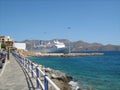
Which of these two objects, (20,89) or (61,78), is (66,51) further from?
(20,89)

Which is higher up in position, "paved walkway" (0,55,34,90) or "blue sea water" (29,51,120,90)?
"paved walkway" (0,55,34,90)

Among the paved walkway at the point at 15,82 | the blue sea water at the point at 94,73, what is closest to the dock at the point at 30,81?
the paved walkway at the point at 15,82

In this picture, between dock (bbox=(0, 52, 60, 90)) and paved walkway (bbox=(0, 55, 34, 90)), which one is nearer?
dock (bbox=(0, 52, 60, 90))

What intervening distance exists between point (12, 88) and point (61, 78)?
1110 centimetres

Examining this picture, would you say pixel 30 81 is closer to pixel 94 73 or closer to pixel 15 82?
pixel 15 82

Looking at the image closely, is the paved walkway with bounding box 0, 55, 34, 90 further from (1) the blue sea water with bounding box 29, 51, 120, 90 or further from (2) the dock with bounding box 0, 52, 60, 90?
(1) the blue sea water with bounding box 29, 51, 120, 90

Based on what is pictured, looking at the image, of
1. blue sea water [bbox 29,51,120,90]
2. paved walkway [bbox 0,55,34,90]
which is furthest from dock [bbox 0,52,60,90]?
blue sea water [bbox 29,51,120,90]

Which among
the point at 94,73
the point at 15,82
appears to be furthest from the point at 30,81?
the point at 94,73

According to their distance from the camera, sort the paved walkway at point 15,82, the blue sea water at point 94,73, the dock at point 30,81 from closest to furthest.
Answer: the dock at point 30,81 → the paved walkway at point 15,82 → the blue sea water at point 94,73

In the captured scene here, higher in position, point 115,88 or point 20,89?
point 20,89

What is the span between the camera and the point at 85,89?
21266 millimetres

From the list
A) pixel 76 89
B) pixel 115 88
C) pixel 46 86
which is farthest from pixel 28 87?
pixel 115 88

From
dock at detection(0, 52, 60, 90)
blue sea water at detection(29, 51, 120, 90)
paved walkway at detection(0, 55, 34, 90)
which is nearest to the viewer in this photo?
dock at detection(0, 52, 60, 90)

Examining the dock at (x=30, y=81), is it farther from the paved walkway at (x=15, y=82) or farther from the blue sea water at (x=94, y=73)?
the blue sea water at (x=94, y=73)
